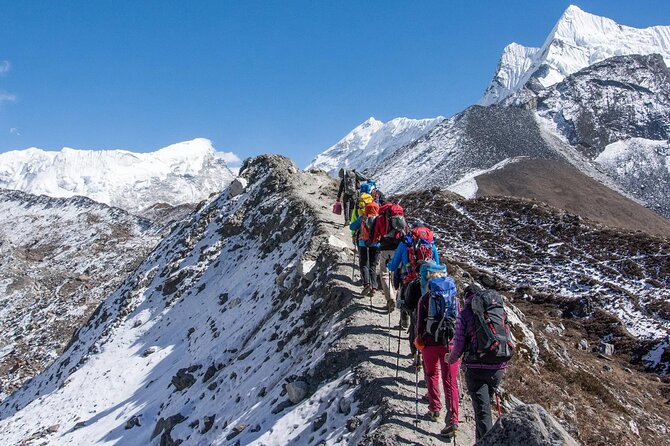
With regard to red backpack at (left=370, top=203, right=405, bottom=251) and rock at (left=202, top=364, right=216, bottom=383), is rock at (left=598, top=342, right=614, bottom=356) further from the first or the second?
rock at (left=202, top=364, right=216, bottom=383)

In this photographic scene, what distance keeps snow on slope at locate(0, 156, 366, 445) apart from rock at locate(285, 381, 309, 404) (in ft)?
0.57

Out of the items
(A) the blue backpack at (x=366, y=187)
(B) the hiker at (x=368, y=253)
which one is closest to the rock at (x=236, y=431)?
(B) the hiker at (x=368, y=253)

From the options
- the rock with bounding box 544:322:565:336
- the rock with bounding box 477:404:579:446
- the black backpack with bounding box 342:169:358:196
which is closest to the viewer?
the rock with bounding box 477:404:579:446

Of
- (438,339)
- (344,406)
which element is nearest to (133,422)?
(344,406)

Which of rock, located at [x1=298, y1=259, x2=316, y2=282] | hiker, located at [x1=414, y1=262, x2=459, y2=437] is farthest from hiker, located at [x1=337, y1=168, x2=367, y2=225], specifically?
hiker, located at [x1=414, y1=262, x2=459, y2=437]

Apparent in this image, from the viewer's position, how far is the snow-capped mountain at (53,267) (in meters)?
33.9

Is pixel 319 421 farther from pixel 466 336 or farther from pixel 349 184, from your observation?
pixel 349 184

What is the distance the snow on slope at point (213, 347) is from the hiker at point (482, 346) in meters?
2.11

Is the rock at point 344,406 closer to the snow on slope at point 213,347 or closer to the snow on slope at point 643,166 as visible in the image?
the snow on slope at point 213,347

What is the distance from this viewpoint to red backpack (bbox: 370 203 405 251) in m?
11.1

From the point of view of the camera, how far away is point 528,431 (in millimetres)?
5219

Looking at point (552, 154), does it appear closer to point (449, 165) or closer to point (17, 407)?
point (449, 165)

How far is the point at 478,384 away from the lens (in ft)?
22.7

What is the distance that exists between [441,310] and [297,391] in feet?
12.6
